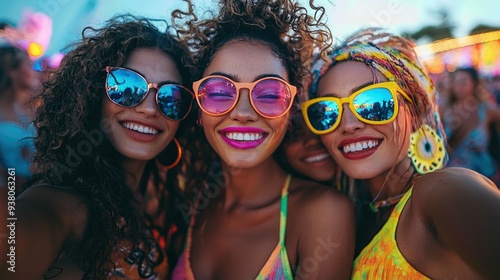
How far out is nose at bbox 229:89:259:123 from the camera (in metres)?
2.38

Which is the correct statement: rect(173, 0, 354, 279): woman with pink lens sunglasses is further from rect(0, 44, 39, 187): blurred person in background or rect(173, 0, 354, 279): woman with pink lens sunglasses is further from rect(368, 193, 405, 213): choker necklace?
rect(0, 44, 39, 187): blurred person in background

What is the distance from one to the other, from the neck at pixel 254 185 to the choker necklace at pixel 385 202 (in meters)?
0.58

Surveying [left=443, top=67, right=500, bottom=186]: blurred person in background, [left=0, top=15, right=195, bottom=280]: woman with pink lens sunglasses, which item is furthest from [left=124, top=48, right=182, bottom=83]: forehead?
[left=443, top=67, right=500, bottom=186]: blurred person in background

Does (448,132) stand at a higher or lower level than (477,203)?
lower

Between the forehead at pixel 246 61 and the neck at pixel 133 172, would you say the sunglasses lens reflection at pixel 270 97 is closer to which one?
the forehead at pixel 246 61

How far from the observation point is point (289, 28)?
2715mm

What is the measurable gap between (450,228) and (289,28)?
1638mm

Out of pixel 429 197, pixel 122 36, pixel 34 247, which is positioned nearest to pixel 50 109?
pixel 122 36

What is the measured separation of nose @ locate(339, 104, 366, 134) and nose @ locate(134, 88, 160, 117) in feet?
3.73

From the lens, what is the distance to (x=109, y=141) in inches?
99.0

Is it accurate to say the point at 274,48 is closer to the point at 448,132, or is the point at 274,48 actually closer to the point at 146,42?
the point at 146,42

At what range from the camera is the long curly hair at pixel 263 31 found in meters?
2.62

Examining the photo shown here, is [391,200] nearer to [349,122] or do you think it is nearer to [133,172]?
[349,122]

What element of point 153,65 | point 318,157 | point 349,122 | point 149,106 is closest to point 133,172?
point 149,106
